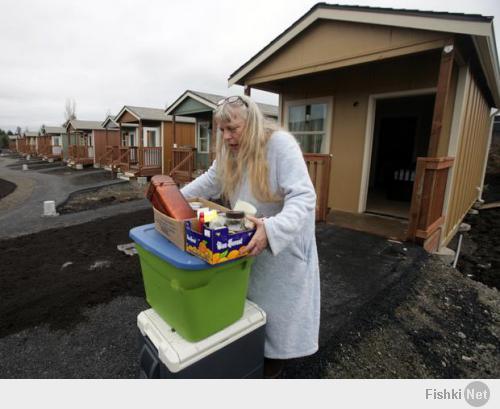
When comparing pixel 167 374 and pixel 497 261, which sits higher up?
pixel 167 374

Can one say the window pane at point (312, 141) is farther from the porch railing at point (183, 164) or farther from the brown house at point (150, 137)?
the brown house at point (150, 137)

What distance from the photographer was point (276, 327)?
1.46m

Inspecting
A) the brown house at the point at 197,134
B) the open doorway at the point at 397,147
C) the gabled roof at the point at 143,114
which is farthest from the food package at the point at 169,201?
the gabled roof at the point at 143,114

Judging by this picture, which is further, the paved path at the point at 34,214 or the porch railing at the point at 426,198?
the paved path at the point at 34,214

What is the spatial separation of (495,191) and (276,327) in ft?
50.9

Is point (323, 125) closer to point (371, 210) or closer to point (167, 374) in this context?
point (371, 210)

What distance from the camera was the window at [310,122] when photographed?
605cm

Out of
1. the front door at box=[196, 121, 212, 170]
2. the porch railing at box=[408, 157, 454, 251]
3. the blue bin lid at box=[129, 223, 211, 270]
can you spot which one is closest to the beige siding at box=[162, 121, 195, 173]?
the front door at box=[196, 121, 212, 170]

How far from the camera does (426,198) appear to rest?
3865 mm

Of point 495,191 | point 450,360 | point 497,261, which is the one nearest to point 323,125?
point 497,261

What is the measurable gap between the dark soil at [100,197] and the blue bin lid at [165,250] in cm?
701

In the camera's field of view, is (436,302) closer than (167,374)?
No

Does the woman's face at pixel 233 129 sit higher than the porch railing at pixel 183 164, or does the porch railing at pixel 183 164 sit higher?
the woman's face at pixel 233 129

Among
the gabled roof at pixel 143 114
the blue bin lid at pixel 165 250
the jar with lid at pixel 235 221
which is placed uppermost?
the gabled roof at pixel 143 114
